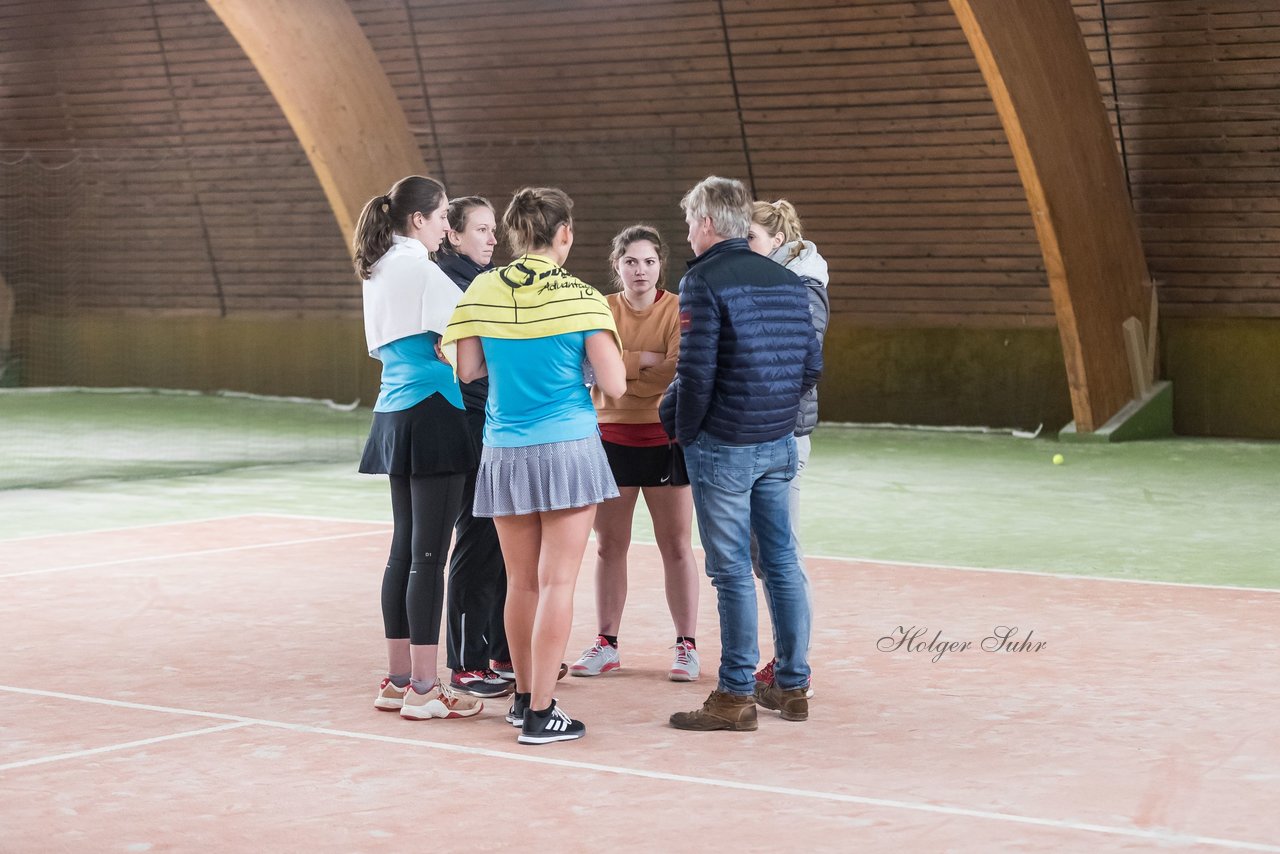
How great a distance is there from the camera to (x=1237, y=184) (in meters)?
14.4

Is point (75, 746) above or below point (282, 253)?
below

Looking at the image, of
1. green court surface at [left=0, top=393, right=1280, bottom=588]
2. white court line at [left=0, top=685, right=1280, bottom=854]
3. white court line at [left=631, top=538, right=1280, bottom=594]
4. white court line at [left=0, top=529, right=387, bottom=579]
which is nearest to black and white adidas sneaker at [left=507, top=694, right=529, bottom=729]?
white court line at [left=0, top=685, right=1280, bottom=854]

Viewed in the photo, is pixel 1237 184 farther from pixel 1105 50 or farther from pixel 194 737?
pixel 194 737

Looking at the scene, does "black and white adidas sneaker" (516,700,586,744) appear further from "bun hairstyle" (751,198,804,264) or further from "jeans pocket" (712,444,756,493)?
"bun hairstyle" (751,198,804,264)

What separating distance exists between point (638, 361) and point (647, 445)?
0.27 m

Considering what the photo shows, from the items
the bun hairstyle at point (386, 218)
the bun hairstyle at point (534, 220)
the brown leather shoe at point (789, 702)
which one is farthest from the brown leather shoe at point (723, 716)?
the bun hairstyle at point (386, 218)

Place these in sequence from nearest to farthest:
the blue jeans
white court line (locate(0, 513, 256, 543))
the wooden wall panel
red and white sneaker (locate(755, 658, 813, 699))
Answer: the blue jeans → red and white sneaker (locate(755, 658, 813, 699)) → white court line (locate(0, 513, 256, 543)) → the wooden wall panel

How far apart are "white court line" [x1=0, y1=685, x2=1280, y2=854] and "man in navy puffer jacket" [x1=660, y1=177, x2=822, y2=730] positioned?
20.7 inches

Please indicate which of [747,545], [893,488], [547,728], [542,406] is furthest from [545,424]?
[893,488]

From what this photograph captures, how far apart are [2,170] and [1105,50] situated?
998 centimetres

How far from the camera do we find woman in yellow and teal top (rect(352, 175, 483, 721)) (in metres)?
5.01

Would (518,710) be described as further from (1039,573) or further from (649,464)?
(1039,573)

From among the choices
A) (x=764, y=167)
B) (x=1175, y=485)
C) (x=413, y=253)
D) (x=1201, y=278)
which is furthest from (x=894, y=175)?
(x=413, y=253)

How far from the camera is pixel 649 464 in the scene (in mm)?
5598
